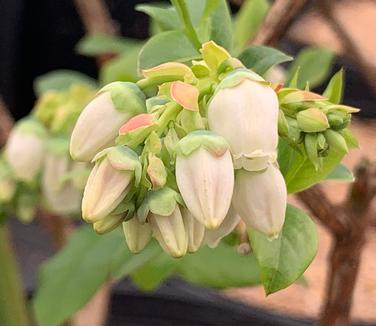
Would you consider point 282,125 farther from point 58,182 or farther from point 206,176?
point 58,182

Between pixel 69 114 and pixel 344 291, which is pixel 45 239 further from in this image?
pixel 344 291

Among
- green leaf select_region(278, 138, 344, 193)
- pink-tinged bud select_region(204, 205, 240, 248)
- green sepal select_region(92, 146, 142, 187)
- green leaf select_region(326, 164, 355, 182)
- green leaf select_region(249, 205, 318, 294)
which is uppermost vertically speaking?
green sepal select_region(92, 146, 142, 187)

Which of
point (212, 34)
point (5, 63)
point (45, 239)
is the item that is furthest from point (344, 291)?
point (5, 63)

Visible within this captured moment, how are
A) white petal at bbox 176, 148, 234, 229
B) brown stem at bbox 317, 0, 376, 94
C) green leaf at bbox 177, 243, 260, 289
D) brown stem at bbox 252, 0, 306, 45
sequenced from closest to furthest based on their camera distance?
white petal at bbox 176, 148, 234, 229, brown stem at bbox 252, 0, 306, 45, green leaf at bbox 177, 243, 260, 289, brown stem at bbox 317, 0, 376, 94

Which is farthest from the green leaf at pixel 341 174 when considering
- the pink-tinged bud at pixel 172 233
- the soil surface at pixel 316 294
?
the soil surface at pixel 316 294

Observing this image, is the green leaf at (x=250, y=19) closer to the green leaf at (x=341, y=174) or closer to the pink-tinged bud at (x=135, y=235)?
the green leaf at (x=341, y=174)

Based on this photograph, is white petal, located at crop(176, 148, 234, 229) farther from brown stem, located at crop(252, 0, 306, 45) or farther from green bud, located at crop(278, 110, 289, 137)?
brown stem, located at crop(252, 0, 306, 45)

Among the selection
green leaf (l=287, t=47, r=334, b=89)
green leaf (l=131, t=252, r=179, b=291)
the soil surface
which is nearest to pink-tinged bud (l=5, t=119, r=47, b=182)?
green leaf (l=131, t=252, r=179, b=291)
